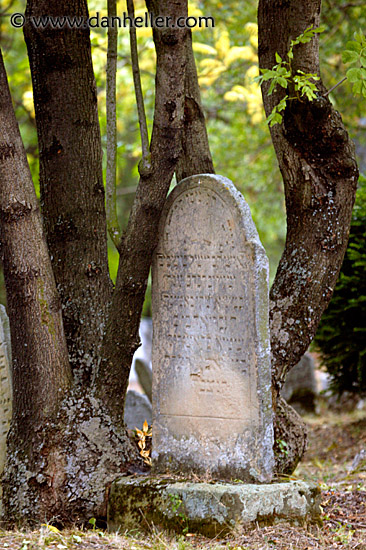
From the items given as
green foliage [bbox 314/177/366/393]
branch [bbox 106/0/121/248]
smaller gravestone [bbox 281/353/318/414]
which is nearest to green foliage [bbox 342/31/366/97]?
branch [bbox 106/0/121/248]

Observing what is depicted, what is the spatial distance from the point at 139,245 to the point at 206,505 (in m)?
1.64

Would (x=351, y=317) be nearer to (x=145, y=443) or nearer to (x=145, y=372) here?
(x=145, y=372)

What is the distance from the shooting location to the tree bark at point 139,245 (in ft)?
13.6

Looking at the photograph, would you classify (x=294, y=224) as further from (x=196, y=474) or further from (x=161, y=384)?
(x=196, y=474)

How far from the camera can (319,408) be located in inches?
372

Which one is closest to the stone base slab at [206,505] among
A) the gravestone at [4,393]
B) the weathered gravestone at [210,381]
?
the weathered gravestone at [210,381]

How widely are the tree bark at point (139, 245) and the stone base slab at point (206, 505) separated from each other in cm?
55

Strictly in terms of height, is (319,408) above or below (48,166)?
below

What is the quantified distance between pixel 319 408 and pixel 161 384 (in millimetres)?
5598

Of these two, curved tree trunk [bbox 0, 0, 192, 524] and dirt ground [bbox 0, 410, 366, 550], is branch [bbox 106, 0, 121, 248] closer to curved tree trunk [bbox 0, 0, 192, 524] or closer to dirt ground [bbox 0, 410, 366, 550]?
curved tree trunk [bbox 0, 0, 192, 524]

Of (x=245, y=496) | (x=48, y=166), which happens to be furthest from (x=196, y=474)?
(x=48, y=166)

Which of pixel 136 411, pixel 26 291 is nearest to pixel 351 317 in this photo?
pixel 136 411

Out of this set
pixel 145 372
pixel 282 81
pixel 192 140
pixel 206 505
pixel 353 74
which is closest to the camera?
pixel 353 74

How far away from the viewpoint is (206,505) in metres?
3.81
